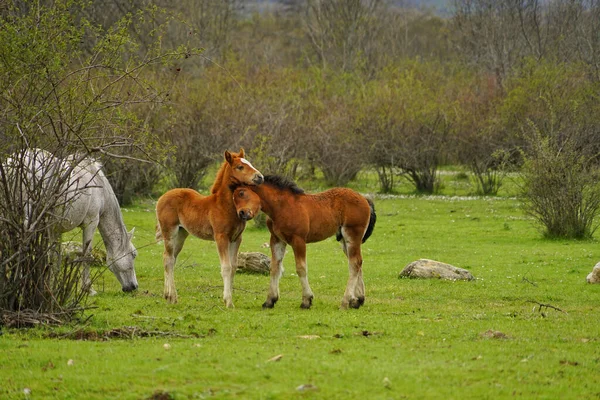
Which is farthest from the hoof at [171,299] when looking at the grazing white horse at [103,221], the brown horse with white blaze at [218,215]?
the grazing white horse at [103,221]

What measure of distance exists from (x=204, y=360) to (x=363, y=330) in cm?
266

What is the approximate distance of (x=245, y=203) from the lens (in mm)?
13242

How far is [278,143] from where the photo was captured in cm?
3519

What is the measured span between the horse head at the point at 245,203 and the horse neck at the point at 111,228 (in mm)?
3606

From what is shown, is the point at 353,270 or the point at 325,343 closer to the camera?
the point at 325,343

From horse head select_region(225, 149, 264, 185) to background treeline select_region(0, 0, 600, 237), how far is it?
107 cm

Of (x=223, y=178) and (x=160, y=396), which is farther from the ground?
(x=223, y=178)

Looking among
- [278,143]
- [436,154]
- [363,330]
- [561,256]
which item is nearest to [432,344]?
[363,330]

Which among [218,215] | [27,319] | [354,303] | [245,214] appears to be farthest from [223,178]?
[27,319]

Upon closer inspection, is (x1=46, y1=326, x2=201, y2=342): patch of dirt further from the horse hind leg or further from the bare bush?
the bare bush

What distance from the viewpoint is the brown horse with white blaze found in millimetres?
13570

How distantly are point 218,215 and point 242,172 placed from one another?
76 centimetres

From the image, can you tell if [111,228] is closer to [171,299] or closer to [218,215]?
[171,299]

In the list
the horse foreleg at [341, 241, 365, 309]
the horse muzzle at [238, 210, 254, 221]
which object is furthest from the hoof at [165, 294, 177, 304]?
the horse foreleg at [341, 241, 365, 309]
